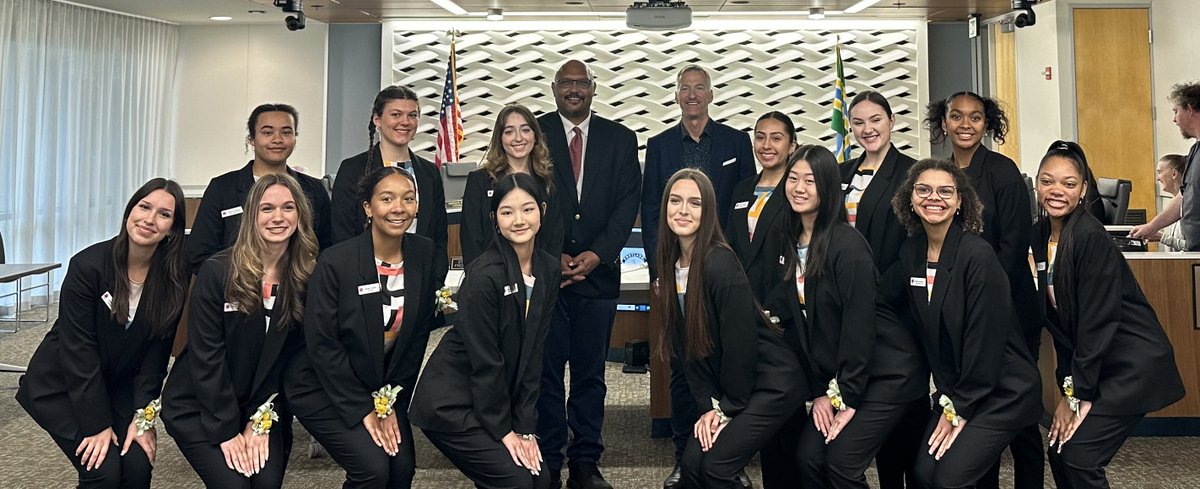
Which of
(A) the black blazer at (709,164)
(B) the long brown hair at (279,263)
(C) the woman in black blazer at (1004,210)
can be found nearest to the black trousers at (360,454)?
(B) the long brown hair at (279,263)

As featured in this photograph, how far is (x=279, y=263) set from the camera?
2740mm

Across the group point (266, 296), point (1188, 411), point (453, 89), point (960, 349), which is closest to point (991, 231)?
point (960, 349)

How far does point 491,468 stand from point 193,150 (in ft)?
27.9

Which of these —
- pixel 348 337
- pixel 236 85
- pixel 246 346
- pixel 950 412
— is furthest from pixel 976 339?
pixel 236 85

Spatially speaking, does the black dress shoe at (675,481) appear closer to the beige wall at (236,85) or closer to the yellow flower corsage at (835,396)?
the yellow flower corsage at (835,396)

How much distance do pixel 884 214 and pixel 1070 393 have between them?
0.74 metres

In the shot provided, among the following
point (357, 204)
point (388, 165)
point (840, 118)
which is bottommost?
point (357, 204)

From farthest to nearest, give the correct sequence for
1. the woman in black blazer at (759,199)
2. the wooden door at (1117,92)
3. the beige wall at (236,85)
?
the beige wall at (236,85) < the wooden door at (1117,92) < the woman in black blazer at (759,199)

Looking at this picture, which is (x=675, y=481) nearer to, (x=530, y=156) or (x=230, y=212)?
(x=530, y=156)

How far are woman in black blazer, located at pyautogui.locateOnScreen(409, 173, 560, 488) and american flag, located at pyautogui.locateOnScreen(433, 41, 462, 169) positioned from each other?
19.9 ft

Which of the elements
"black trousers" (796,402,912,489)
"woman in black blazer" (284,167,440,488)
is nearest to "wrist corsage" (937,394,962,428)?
"black trousers" (796,402,912,489)

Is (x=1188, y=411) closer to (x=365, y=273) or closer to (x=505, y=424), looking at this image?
(x=505, y=424)

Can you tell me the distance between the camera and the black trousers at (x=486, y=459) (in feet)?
8.58

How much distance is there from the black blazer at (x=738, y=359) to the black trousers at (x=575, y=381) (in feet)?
2.03
